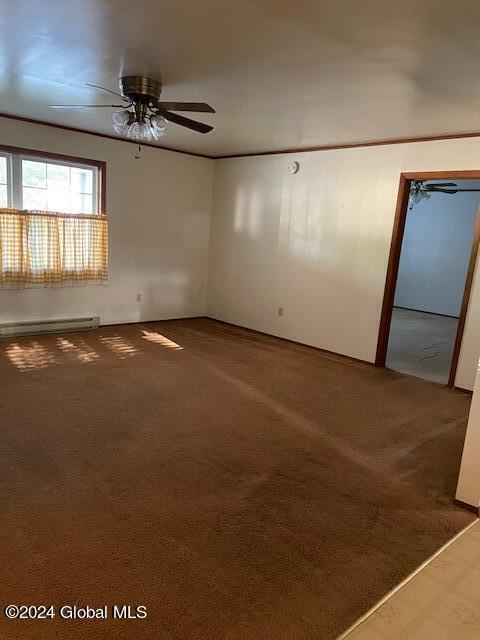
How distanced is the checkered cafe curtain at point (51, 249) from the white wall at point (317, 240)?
6.12ft

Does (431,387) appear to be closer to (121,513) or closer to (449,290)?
(121,513)

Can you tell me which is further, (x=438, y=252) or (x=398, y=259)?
(x=438, y=252)

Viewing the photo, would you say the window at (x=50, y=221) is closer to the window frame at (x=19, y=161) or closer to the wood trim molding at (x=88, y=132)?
the window frame at (x=19, y=161)

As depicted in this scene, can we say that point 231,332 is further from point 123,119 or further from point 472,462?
point 472,462

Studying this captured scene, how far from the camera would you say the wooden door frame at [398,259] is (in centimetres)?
415

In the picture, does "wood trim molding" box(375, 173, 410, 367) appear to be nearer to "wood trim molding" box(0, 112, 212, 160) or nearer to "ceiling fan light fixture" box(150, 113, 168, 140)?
"ceiling fan light fixture" box(150, 113, 168, 140)

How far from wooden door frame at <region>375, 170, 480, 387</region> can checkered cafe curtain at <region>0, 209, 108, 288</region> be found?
344 centimetres

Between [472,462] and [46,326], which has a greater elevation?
[472,462]

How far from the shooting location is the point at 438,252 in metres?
8.66

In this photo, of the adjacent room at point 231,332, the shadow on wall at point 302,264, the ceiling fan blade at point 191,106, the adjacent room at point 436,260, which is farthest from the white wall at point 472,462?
the adjacent room at point 436,260

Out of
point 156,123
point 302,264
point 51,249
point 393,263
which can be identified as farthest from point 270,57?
point 51,249

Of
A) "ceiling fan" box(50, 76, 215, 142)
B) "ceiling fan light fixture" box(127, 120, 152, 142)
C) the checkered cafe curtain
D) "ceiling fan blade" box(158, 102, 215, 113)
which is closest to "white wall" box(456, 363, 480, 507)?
"ceiling fan blade" box(158, 102, 215, 113)

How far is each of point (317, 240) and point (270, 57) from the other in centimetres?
297

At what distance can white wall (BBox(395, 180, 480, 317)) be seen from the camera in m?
8.27
